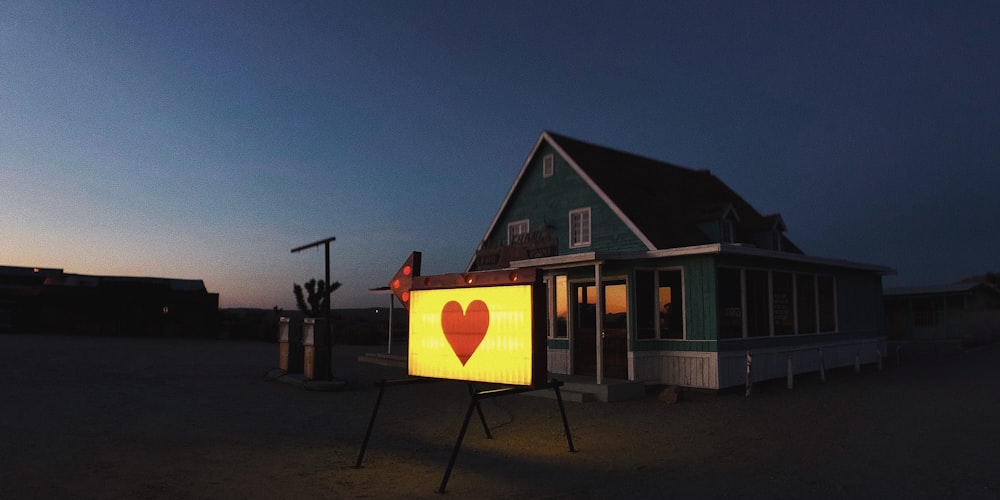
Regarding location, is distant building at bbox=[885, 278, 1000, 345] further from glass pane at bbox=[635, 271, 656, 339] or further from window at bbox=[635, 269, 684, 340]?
glass pane at bbox=[635, 271, 656, 339]

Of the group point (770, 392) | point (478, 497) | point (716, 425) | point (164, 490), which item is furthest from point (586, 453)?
point (770, 392)

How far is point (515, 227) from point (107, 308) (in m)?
29.9

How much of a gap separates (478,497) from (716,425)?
19.7ft

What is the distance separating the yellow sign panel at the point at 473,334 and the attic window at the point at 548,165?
13071 mm

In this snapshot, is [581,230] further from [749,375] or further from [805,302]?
[749,375]

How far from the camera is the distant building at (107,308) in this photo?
3828 centimetres

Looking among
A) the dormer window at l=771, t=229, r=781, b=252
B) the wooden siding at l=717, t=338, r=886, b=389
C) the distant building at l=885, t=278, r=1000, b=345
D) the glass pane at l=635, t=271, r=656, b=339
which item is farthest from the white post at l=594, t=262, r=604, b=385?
the distant building at l=885, t=278, r=1000, b=345

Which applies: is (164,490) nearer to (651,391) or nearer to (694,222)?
(651,391)

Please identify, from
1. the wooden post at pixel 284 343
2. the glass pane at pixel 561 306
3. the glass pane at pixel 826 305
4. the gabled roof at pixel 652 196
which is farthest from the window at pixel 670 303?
the wooden post at pixel 284 343

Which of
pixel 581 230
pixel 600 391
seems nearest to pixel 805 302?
pixel 581 230

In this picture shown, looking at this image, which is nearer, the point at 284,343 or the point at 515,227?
the point at 284,343

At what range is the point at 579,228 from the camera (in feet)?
66.5

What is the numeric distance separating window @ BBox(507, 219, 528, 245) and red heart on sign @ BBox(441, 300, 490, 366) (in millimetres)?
13377

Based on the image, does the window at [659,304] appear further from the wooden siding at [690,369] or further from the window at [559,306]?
Answer: the window at [559,306]
